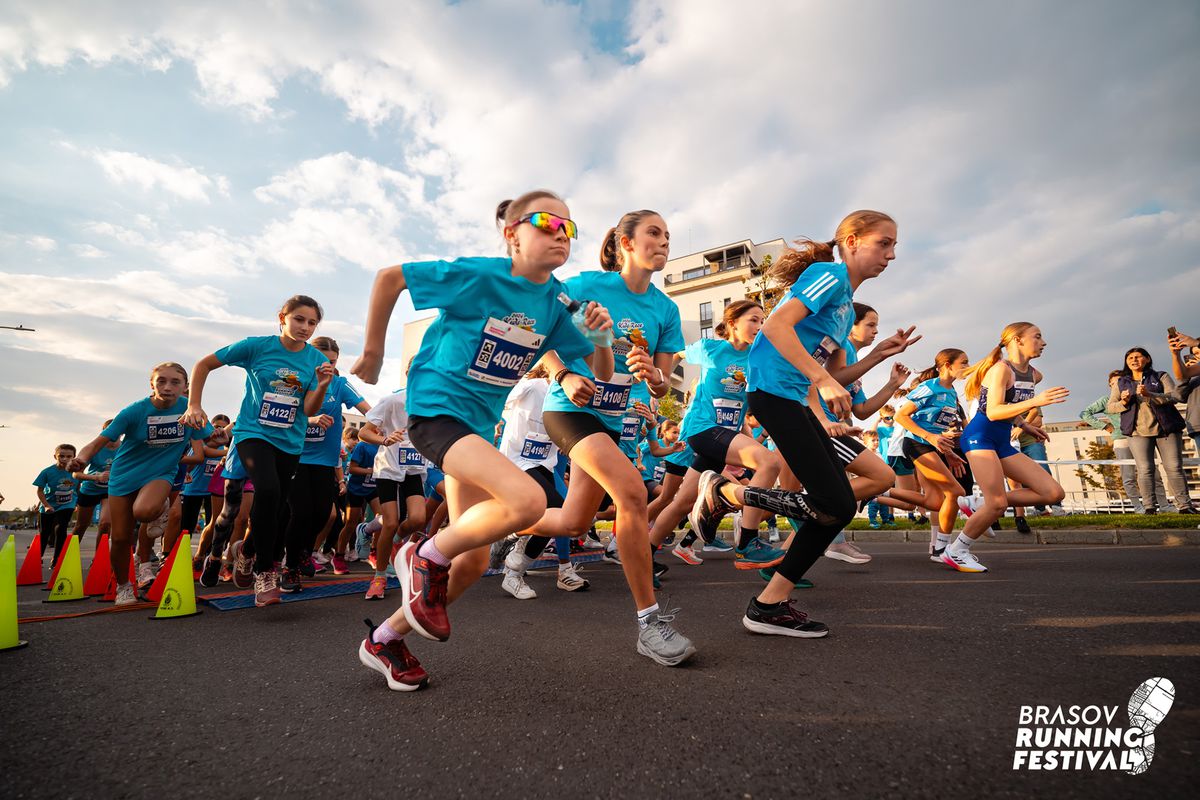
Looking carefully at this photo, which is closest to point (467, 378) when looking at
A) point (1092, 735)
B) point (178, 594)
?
point (1092, 735)

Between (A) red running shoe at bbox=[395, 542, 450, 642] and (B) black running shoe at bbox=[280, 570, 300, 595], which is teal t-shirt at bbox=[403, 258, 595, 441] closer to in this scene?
(A) red running shoe at bbox=[395, 542, 450, 642]

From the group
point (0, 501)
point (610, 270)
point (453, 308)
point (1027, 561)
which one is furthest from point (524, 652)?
point (0, 501)

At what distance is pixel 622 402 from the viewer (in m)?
3.42

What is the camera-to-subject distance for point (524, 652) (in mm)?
2768

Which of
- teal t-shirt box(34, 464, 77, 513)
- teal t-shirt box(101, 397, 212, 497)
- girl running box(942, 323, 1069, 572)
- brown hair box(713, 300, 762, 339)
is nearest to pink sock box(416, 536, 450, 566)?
brown hair box(713, 300, 762, 339)

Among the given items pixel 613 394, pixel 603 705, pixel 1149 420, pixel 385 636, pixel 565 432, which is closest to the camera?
pixel 603 705

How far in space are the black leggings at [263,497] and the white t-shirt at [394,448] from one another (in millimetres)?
1187

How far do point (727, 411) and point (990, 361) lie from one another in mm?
2609

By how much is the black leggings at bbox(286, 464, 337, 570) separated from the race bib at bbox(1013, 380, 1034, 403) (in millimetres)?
6568

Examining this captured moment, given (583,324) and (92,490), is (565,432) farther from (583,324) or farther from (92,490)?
(92,490)

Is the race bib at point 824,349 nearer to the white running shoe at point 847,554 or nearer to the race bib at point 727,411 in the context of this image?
the race bib at point 727,411

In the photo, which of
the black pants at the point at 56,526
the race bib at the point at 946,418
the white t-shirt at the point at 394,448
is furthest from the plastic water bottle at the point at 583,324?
the black pants at the point at 56,526

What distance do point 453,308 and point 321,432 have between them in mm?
3748

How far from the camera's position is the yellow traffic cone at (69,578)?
5.39 m
